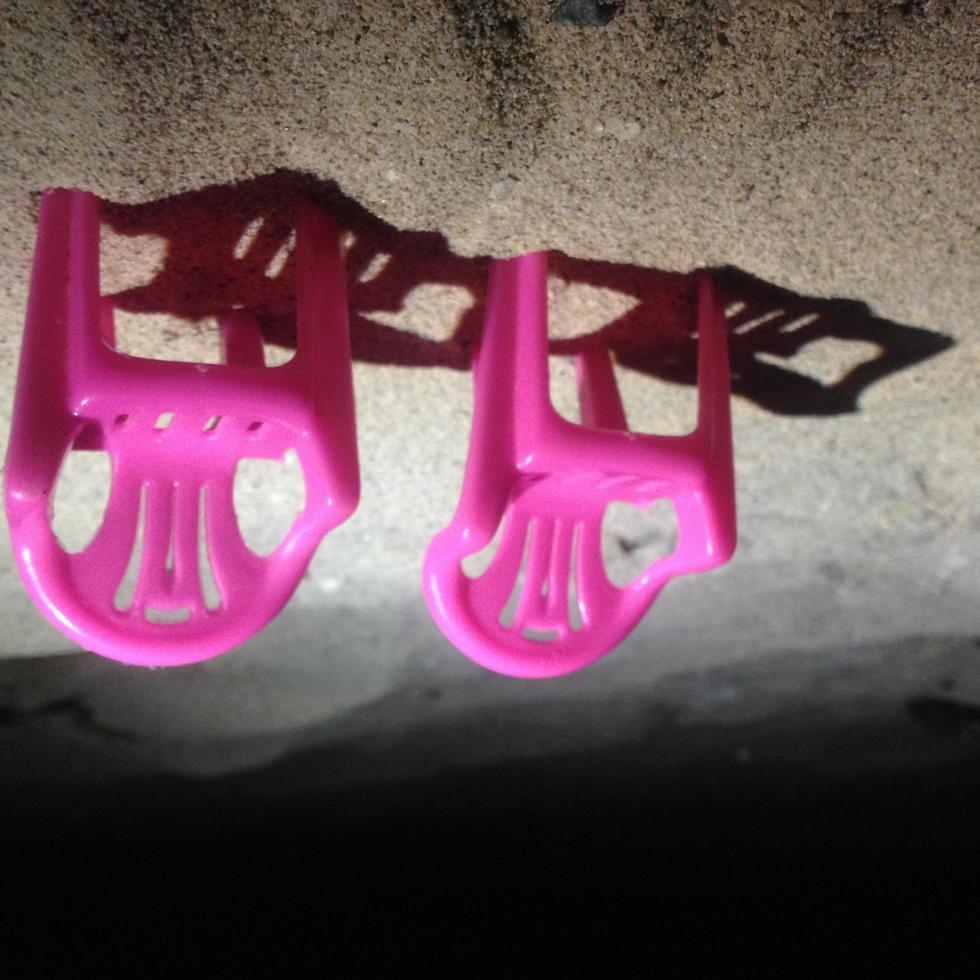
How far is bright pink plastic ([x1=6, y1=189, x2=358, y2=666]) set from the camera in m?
0.46

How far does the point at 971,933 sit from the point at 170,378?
215 centimetres

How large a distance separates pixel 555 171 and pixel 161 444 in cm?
30

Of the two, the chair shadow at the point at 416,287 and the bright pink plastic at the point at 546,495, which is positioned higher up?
the chair shadow at the point at 416,287

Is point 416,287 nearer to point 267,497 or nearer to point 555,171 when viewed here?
point 555,171

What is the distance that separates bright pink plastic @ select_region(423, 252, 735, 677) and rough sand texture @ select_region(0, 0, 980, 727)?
67 mm

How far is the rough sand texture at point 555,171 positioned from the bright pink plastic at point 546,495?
67 millimetres

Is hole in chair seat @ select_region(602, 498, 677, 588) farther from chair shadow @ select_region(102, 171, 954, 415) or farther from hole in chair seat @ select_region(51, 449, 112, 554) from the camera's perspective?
hole in chair seat @ select_region(51, 449, 112, 554)

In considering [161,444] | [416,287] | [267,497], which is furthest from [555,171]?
[267,497]

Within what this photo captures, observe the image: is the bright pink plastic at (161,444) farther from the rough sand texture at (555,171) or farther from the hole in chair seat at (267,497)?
the hole in chair seat at (267,497)

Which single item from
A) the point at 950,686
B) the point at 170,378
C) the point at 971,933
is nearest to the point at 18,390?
the point at 170,378

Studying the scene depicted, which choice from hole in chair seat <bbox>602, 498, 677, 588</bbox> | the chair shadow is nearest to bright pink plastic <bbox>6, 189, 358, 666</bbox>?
the chair shadow

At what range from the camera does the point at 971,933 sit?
186 cm

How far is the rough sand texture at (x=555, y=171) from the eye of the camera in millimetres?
445

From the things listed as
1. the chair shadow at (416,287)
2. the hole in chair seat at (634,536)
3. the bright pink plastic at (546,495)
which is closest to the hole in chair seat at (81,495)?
the chair shadow at (416,287)
